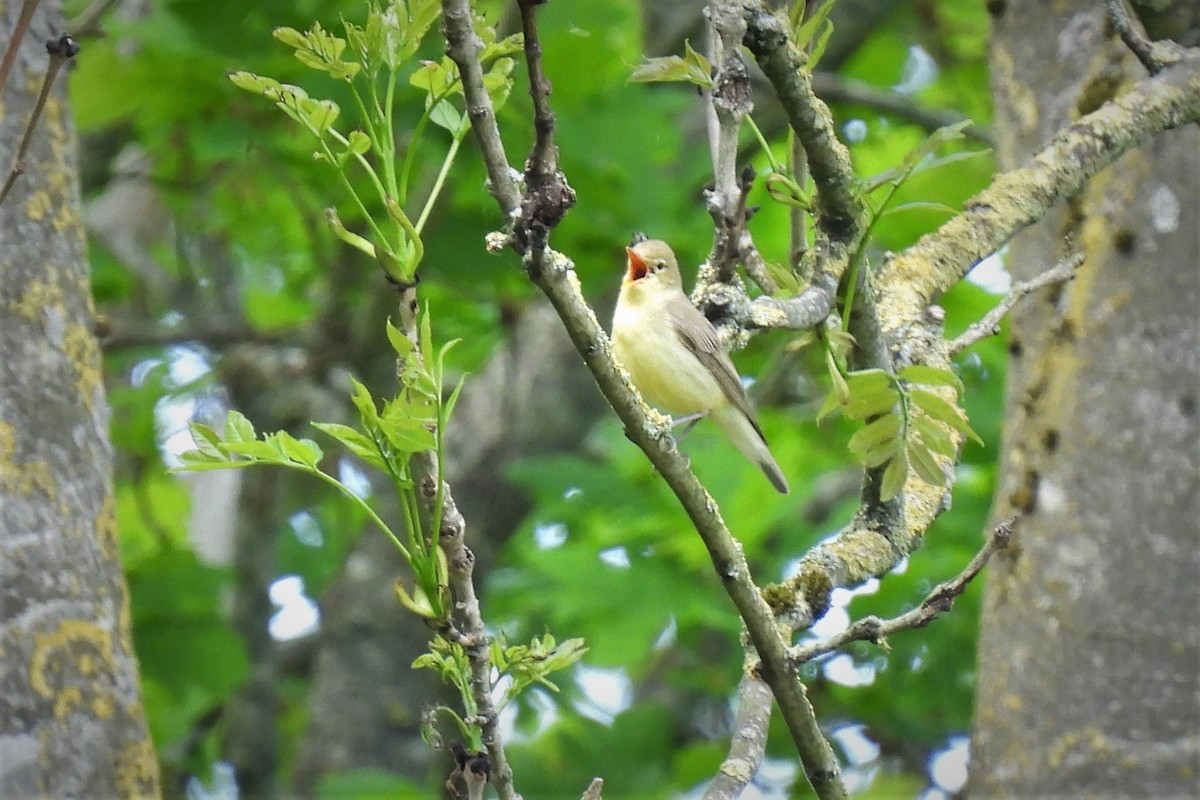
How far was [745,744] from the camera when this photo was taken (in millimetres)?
2746

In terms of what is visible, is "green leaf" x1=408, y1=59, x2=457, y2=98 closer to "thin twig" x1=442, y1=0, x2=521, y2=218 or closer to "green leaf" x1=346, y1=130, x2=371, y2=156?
"green leaf" x1=346, y1=130, x2=371, y2=156

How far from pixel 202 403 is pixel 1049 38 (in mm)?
5443

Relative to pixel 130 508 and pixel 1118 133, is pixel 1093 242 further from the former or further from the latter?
pixel 130 508

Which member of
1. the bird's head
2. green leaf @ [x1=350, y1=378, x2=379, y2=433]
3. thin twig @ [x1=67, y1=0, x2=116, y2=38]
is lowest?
the bird's head

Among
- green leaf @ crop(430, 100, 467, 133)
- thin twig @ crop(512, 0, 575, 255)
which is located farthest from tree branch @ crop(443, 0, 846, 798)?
green leaf @ crop(430, 100, 467, 133)

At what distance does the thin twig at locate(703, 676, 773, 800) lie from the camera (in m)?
2.58

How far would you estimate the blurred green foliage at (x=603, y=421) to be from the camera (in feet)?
19.9

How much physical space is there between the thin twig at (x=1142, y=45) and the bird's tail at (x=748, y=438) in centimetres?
191

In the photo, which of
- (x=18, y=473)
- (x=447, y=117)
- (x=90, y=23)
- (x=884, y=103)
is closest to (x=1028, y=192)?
(x=447, y=117)

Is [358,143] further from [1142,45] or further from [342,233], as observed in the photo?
[1142,45]

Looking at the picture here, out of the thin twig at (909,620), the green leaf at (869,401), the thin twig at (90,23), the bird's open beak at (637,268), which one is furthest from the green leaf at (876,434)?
the thin twig at (90,23)

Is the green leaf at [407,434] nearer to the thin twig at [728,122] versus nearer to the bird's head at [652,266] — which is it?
the thin twig at [728,122]

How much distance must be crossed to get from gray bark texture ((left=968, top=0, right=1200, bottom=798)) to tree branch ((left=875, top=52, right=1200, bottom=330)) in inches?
27.7

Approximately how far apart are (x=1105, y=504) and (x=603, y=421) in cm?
359
